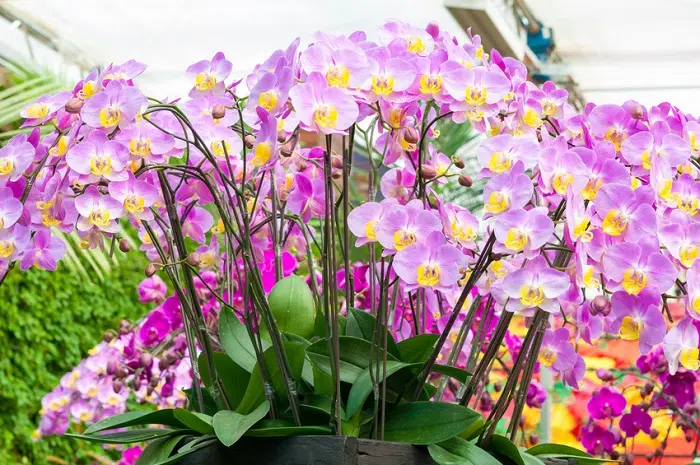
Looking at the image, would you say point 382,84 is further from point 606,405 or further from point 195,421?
point 606,405

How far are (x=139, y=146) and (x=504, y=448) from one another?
40cm

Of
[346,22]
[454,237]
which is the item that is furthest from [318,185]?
[346,22]

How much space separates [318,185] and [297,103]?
0.75 ft

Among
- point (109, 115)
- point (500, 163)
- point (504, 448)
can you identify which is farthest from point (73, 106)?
point (504, 448)

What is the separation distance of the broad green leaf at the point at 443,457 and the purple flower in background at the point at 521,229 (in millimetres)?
168

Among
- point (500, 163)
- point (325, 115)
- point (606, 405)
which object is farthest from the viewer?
point (606, 405)

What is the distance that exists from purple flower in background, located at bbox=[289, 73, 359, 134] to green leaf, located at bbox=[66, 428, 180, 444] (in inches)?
11.5

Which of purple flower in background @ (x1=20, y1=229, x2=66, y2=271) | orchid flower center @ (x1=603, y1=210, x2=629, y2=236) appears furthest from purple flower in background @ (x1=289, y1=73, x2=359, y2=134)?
purple flower in background @ (x1=20, y1=229, x2=66, y2=271)

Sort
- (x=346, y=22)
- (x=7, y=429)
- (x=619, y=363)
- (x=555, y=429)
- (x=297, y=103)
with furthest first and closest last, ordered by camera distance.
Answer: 1. (x=346, y=22)
2. (x=7, y=429)
3. (x=555, y=429)
4. (x=619, y=363)
5. (x=297, y=103)

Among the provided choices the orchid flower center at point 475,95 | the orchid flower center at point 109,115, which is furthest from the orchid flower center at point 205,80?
the orchid flower center at point 475,95

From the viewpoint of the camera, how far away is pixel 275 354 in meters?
0.81

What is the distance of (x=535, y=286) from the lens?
2.55 ft

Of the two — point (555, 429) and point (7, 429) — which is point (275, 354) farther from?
point (7, 429)

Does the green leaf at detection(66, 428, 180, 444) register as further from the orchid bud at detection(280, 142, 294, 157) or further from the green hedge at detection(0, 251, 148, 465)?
the green hedge at detection(0, 251, 148, 465)
